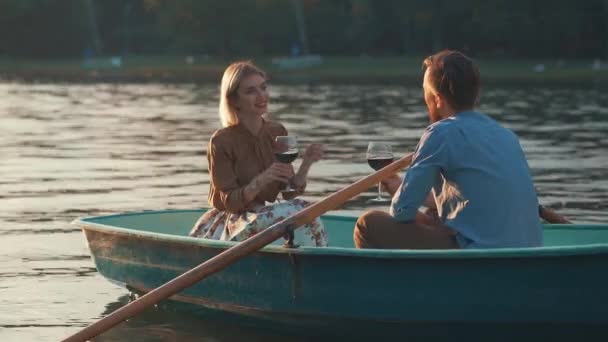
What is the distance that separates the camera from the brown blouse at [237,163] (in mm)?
9188

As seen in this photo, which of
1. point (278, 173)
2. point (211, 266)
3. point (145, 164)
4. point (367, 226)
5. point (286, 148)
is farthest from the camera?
point (145, 164)

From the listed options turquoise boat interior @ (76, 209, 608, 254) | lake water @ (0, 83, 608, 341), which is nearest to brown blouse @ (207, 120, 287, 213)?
lake water @ (0, 83, 608, 341)

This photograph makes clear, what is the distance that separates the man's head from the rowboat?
0.80m

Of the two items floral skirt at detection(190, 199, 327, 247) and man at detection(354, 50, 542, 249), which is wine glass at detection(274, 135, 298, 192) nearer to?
floral skirt at detection(190, 199, 327, 247)

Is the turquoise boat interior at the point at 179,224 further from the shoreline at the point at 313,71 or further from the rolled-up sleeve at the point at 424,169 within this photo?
the shoreline at the point at 313,71

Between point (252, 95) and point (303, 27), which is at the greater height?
point (252, 95)

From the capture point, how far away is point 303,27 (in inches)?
3548

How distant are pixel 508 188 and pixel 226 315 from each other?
212cm

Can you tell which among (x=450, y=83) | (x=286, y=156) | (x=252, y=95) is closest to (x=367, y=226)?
(x=286, y=156)

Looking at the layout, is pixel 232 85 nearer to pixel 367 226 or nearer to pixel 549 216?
pixel 367 226

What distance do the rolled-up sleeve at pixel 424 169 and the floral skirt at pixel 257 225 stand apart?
43.4 inches

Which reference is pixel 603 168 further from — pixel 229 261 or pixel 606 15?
pixel 606 15

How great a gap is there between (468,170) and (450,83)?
0.47 meters

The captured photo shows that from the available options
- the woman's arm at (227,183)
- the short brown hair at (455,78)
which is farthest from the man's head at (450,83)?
the woman's arm at (227,183)
